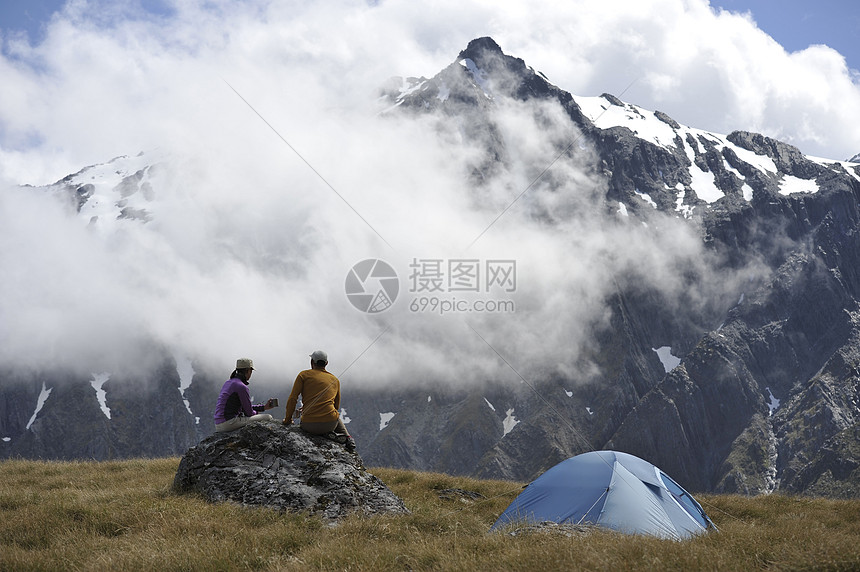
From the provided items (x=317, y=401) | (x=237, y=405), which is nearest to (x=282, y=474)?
(x=317, y=401)

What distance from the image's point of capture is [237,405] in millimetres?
14164

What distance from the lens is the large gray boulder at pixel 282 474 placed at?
39.4ft

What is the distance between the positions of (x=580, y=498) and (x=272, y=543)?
8.16 metres

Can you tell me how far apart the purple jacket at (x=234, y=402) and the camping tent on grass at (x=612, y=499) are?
6.42m

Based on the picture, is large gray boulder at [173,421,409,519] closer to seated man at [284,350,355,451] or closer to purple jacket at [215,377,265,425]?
seated man at [284,350,355,451]

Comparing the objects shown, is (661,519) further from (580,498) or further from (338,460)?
(338,460)

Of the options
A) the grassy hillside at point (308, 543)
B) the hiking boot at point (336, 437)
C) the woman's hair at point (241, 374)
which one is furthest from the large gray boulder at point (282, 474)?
the woman's hair at point (241, 374)

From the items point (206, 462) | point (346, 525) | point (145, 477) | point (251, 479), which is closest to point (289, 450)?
point (251, 479)

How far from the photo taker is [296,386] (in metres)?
13.8

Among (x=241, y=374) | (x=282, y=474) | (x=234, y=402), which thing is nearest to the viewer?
(x=282, y=474)

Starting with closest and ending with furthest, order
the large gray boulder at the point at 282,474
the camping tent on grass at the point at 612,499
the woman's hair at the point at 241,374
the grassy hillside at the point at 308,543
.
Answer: the grassy hillside at the point at 308,543, the large gray boulder at the point at 282,474, the camping tent on grass at the point at 612,499, the woman's hair at the point at 241,374

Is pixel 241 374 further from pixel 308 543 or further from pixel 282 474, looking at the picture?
pixel 308 543

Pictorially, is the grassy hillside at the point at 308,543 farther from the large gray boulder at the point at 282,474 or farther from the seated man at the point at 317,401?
the seated man at the point at 317,401

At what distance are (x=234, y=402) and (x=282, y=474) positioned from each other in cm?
247
